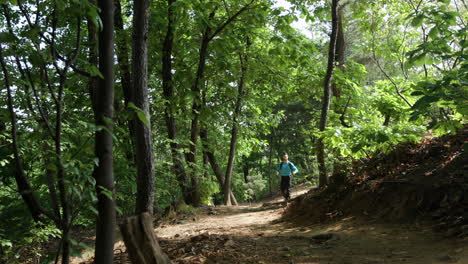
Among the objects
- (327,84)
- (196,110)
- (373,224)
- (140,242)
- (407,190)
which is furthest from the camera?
(196,110)

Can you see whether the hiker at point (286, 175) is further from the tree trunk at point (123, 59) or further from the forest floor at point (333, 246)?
the tree trunk at point (123, 59)

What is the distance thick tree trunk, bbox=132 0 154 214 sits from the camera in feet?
14.9

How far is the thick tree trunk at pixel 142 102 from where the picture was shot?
14.9 ft

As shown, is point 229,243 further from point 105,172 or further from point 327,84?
point 327,84

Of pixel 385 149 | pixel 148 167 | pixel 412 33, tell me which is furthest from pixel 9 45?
pixel 412 33

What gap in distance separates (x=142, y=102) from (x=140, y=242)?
6.51 ft

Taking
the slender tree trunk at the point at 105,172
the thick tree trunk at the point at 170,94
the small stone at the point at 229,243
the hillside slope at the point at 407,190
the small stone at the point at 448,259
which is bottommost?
the small stone at the point at 448,259

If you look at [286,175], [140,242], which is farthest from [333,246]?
[286,175]

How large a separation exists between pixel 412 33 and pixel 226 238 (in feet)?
26.5

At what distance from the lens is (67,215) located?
207 centimetres

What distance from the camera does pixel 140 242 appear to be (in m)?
3.39

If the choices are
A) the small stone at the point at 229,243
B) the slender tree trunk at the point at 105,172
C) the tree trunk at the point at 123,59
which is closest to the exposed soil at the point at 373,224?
the small stone at the point at 229,243

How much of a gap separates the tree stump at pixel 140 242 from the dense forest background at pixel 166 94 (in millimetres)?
423

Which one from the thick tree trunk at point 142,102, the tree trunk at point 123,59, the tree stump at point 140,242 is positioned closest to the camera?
the tree stump at point 140,242
